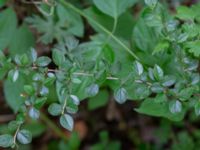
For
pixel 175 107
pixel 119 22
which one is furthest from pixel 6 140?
pixel 119 22

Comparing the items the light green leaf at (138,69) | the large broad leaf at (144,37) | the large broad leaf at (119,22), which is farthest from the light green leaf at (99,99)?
the light green leaf at (138,69)

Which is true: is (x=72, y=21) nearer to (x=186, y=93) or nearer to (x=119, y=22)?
(x=119, y=22)

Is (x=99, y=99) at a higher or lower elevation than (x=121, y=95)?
lower

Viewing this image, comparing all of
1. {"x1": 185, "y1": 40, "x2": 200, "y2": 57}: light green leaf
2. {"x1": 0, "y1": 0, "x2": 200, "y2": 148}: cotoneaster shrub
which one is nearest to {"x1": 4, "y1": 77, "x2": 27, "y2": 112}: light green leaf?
{"x1": 0, "y1": 0, "x2": 200, "y2": 148}: cotoneaster shrub

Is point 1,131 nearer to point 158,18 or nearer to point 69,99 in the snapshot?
point 69,99

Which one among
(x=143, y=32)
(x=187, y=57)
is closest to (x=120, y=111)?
(x=143, y=32)

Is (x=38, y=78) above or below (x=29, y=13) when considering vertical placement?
above
